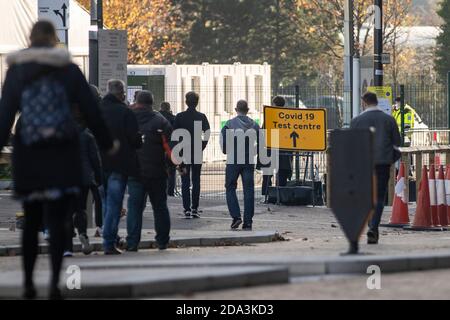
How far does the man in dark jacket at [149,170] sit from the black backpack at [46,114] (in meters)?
6.32

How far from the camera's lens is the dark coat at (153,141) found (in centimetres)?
1620

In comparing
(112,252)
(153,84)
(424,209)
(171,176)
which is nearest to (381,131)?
(112,252)

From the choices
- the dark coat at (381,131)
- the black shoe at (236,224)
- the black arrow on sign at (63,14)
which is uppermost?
the black arrow on sign at (63,14)

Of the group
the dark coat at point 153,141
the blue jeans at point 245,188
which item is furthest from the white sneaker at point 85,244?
the blue jeans at point 245,188

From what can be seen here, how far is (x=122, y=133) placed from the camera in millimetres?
15336

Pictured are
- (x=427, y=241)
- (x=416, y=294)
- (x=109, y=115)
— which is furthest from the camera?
(x=427, y=241)

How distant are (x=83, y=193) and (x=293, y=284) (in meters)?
5.71

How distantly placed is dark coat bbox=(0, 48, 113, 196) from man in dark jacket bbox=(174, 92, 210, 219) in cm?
1215

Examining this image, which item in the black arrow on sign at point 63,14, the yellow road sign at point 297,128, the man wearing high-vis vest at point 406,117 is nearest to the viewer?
the black arrow on sign at point 63,14

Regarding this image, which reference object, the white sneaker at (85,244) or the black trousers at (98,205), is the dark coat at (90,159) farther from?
the black trousers at (98,205)

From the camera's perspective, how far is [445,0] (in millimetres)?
64188

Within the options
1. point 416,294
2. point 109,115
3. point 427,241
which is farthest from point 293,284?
point 427,241

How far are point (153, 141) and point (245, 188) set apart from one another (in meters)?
4.40
